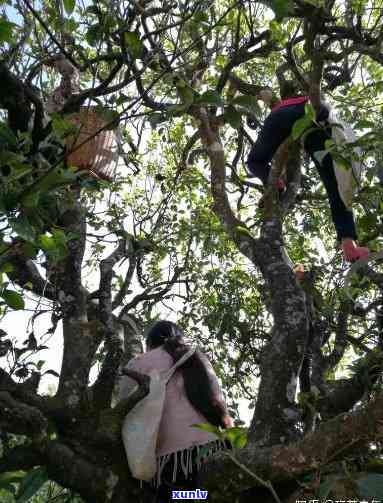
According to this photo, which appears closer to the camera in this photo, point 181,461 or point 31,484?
point 31,484

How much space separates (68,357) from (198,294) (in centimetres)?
244

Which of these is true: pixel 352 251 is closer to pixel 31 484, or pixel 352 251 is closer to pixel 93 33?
pixel 93 33

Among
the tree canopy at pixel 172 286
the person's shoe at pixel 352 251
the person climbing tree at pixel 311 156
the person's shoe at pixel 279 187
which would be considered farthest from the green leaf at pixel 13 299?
the person's shoe at pixel 279 187

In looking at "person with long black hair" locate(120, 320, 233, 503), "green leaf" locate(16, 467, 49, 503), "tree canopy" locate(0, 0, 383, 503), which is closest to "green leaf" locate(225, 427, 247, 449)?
"tree canopy" locate(0, 0, 383, 503)

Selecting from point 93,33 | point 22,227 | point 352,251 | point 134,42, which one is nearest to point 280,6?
point 134,42

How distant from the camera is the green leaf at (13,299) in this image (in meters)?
1.79

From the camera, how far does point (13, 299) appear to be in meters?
1.79

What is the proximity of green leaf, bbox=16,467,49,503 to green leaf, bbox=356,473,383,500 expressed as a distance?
1.22 meters

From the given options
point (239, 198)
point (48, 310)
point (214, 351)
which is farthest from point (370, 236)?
point (239, 198)

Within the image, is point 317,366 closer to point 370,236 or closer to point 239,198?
point 370,236

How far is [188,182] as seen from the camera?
564 cm

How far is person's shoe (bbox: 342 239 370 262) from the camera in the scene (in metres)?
3.04

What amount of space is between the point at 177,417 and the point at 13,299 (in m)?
1.09

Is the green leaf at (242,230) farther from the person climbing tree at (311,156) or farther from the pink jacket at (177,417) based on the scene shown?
the pink jacket at (177,417)
